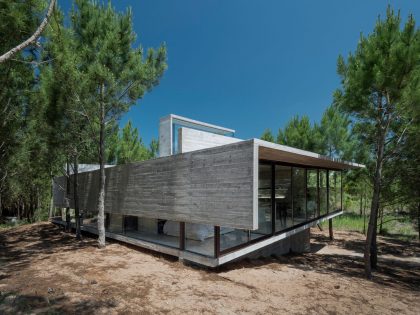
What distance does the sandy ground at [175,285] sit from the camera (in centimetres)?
381

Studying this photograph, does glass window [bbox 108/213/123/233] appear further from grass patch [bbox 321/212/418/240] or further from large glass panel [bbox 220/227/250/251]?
grass patch [bbox 321/212/418/240]

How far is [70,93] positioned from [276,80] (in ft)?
47.9

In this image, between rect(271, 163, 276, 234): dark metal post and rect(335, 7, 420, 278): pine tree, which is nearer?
rect(335, 7, 420, 278): pine tree

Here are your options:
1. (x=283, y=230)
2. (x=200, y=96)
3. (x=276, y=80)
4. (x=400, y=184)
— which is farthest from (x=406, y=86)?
(x=200, y=96)

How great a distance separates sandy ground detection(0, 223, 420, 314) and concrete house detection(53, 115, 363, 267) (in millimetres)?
643

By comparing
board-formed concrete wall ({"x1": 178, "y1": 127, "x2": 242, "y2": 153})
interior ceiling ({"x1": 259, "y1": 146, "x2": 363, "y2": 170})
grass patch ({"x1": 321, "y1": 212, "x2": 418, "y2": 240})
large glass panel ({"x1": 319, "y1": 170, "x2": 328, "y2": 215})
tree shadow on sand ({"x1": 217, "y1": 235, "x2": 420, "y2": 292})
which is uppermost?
board-formed concrete wall ({"x1": 178, "y1": 127, "x2": 242, "y2": 153})

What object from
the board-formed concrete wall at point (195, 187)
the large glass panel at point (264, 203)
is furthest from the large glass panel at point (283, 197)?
the board-formed concrete wall at point (195, 187)

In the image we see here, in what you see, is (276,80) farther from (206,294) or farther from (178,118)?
(206,294)

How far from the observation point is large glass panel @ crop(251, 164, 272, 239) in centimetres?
673

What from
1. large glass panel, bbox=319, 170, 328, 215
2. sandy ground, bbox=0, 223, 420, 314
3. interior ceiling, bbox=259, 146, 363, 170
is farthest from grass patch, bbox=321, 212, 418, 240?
interior ceiling, bbox=259, 146, 363, 170

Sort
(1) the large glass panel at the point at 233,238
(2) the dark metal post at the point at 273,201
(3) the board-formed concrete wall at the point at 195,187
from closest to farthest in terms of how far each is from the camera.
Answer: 1. (3) the board-formed concrete wall at the point at 195,187
2. (1) the large glass panel at the point at 233,238
3. (2) the dark metal post at the point at 273,201

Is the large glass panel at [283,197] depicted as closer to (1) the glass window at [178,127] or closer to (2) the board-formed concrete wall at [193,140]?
(2) the board-formed concrete wall at [193,140]

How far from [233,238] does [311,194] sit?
15.5ft

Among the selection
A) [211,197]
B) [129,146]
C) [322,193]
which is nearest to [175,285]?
[211,197]
